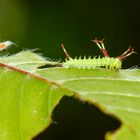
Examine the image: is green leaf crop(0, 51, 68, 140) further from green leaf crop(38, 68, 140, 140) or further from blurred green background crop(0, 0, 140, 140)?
blurred green background crop(0, 0, 140, 140)

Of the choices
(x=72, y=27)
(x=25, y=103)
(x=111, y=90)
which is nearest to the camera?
(x=111, y=90)

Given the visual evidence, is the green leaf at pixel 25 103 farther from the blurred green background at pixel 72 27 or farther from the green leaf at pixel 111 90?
the blurred green background at pixel 72 27

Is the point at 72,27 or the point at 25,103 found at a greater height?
the point at 25,103

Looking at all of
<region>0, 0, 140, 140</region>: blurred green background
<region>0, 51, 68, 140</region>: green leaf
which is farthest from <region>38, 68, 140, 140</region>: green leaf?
<region>0, 0, 140, 140</region>: blurred green background

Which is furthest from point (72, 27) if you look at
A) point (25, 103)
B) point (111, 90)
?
point (111, 90)

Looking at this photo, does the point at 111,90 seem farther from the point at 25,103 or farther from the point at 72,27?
the point at 72,27

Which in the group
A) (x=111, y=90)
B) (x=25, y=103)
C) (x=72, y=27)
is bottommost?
(x=72, y=27)

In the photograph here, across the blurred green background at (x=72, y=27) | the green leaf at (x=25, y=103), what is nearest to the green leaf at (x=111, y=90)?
the green leaf at (x=25, y=103)
